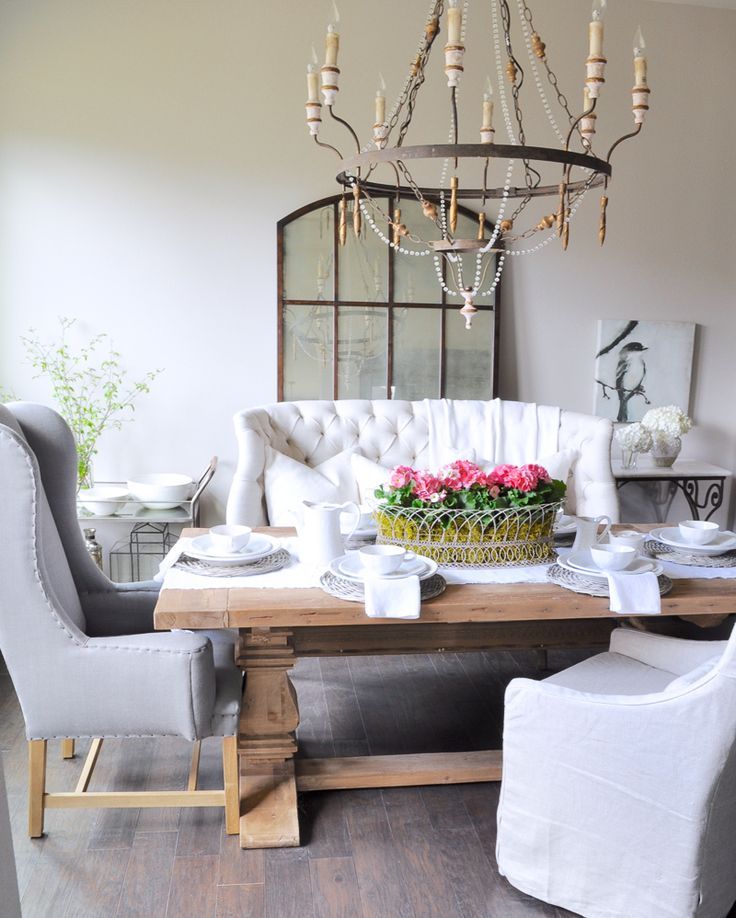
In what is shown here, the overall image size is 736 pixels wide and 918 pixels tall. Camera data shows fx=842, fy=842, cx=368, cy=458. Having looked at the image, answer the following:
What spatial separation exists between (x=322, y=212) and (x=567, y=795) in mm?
3067

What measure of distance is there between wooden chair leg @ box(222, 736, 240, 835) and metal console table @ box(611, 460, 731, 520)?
2.51 m

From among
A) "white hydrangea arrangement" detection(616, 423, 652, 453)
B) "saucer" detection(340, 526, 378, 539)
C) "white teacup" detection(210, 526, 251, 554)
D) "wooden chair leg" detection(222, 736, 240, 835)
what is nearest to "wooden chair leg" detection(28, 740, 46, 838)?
"wooden chair leg" detection(222, 736, 240, 835)

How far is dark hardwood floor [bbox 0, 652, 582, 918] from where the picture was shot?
1934 mm

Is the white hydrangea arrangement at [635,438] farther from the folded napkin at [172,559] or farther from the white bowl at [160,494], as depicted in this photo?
the folded napkin at [172,559]

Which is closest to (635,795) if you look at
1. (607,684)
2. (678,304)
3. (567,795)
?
(567,795)

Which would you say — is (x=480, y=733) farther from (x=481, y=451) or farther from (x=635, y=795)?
(x=481, y=451)

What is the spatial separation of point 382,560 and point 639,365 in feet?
9.40

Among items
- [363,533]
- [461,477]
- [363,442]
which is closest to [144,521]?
[363,442]

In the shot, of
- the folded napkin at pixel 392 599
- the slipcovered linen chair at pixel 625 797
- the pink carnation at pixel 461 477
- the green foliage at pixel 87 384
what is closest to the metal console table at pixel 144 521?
the green foliage at pixel 87 384

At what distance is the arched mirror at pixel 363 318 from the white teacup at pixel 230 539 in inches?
72.1

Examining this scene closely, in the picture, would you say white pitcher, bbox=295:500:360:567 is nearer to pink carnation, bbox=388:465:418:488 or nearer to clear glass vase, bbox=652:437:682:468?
pink carnation, bbox=388:465:418:488

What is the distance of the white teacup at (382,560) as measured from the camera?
2.12 metres

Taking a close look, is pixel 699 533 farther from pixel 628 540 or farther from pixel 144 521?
pixel 144 521

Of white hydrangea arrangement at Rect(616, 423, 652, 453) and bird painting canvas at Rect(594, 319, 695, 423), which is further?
bird painting canvas at Rect(594, 319, 695, 423)
